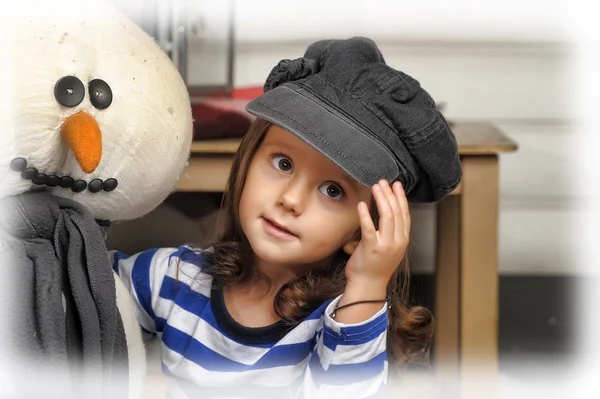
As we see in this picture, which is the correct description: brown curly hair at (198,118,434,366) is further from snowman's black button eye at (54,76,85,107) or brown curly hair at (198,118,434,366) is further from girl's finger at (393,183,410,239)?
snowman's black button eye at (54,76,85,107)

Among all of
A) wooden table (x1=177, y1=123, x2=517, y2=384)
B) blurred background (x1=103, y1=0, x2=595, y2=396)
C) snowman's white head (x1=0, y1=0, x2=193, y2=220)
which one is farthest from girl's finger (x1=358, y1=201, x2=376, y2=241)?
blurred background (x1=103, y1=0, x2=595, y2=396)

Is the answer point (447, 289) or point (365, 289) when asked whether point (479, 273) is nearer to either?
point (447, 289)

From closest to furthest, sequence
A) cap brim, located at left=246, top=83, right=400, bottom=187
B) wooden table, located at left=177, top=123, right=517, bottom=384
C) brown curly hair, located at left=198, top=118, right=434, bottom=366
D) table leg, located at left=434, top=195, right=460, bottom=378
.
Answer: cap brim, located at left=246, top=83, right=400, bottom=187 < brown curly hair, located at left=198, top=118, right=434, bottom=366 < wooden table, located at left=177, top=123, right=517, bottom=384 < table leg, located at left=434, top=195, right=460, bottom=378

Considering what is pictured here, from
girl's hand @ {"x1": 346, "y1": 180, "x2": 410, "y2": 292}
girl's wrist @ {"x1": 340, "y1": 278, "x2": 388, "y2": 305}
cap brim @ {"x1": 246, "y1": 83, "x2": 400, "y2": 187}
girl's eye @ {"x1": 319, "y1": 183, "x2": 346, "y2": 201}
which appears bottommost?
girl's wrist @ {"x1": 340, "y1": 278, "x2": 388, "y2": 305}

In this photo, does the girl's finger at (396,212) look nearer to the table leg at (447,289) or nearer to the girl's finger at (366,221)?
the girl's finger at (366,221)

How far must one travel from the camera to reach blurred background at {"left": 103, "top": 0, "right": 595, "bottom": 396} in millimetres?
1359

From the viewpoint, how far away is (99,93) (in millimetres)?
624

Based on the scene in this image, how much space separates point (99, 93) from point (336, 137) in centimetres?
21

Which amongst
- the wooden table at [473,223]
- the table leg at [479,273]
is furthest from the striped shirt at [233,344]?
the table leg at [479,273]

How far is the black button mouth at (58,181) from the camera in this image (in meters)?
0.60

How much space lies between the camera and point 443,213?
1.26m

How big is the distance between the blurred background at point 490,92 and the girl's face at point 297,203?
0.55 m

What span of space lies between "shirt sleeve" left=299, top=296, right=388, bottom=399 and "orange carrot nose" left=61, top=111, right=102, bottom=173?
27cm

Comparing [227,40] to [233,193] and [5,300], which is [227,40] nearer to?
[233,193]
